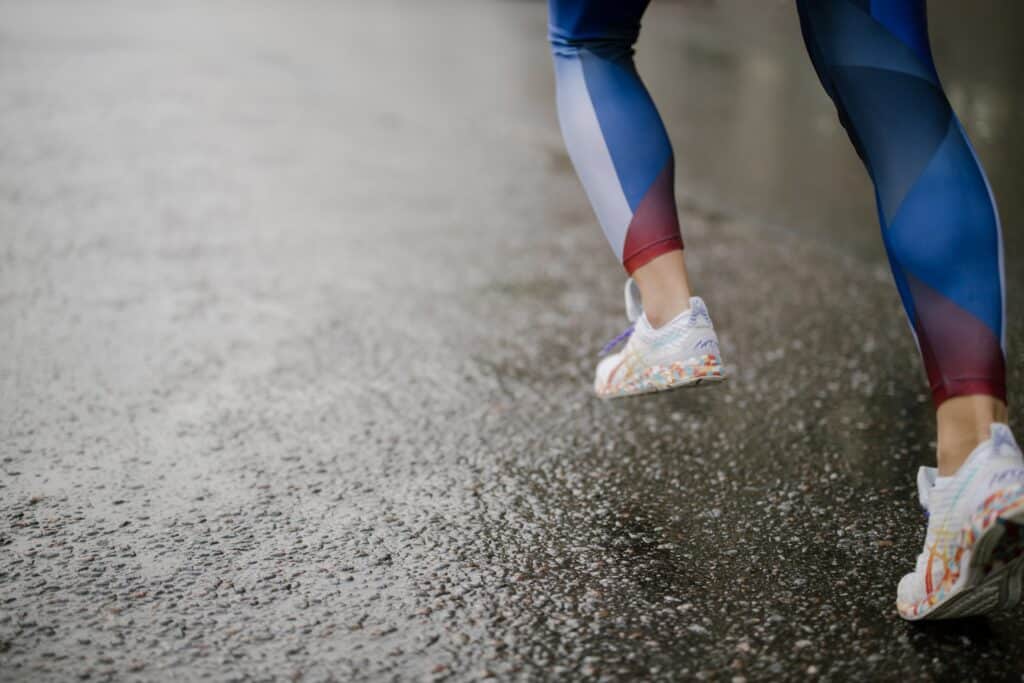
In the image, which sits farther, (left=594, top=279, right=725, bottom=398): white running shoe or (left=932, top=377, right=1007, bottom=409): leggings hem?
(left=594, top=279, right=725, bottom=398): white running shoe

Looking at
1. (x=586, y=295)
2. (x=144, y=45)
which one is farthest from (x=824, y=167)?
(x=144, y=45)

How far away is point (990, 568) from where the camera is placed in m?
1.50

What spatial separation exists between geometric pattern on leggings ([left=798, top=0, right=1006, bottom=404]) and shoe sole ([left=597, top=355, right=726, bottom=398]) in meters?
0.36

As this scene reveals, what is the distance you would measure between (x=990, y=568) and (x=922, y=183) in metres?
0.55

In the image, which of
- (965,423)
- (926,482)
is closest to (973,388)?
(965,423)

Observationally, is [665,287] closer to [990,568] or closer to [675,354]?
[675,354]

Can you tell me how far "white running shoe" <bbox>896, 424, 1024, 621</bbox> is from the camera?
146 centimetres

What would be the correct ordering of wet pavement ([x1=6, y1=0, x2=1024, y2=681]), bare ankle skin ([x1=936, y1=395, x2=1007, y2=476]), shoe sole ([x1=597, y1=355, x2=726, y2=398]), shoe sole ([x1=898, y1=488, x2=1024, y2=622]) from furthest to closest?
shoe sole ([x1=597, y1=355, x2=726, y2=398])
wet pavement ([x1=6, y1=0, x2=1024, y2=681])
bare ankle skin ([x1=936, y1=395, x2=1007, y2=476])
shoe sole ([x1=898, y1=488, x2=1024, y2=622])

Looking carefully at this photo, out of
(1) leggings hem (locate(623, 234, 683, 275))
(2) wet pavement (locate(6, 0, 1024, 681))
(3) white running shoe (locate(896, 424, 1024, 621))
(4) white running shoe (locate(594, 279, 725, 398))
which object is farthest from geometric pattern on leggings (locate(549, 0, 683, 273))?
(3) white running shoe (locate(896, 424, 1024, 621))

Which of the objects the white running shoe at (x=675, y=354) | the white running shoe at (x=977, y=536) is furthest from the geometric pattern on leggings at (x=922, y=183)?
the white running shoe at (x=675, y=354)

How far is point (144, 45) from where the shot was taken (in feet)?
27.2

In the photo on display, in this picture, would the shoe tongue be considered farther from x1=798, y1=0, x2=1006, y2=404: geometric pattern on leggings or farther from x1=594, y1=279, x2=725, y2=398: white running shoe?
x1=594, y1=279, x2=725, y2=398: white running shoe

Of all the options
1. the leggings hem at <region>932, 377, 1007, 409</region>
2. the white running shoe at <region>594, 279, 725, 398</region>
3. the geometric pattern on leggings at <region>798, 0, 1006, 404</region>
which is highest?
the geometric pattern on leggings at <region>798, 0, 1006, 404</region>

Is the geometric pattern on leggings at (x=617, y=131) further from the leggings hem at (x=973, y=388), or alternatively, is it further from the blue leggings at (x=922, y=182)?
the leggings hem at (x=973, y=388)
